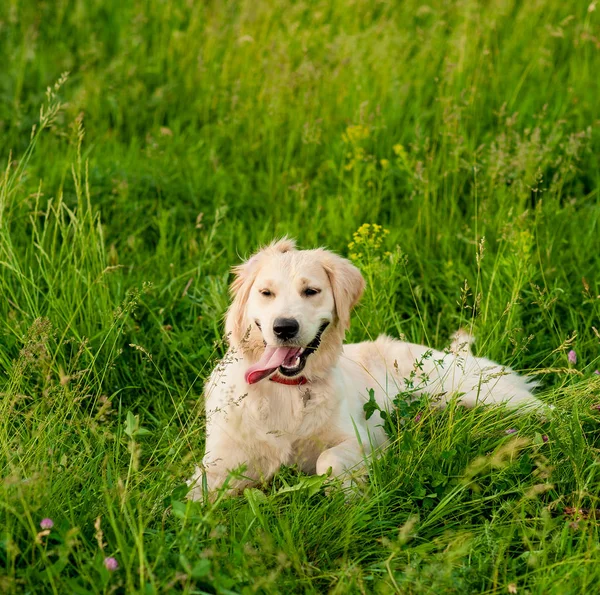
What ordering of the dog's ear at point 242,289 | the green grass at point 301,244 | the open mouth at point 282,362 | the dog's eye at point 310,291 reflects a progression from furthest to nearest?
the dog's ear at point 242,289 → the dog's eye at point 310,291 → the open mouth at point 282,362 → the green grass at point 301,244

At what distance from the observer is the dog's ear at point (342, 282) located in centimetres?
362

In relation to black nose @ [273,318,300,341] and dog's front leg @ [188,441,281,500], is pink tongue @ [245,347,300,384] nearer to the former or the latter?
black nose @ [273,318,300,341]

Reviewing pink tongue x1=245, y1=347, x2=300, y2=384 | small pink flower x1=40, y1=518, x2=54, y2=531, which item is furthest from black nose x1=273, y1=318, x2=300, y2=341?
small pink flower x1=40, y1=518, x2=54, y2=531

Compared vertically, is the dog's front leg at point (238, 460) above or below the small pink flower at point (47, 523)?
below

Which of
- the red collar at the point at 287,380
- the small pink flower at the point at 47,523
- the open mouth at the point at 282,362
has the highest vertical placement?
the small pink flower at the point at 47,523

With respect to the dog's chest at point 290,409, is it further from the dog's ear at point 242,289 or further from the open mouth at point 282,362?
the dog's ear at point 242,289

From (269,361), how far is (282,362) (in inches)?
2.1

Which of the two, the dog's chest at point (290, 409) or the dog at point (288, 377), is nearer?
the dog at point (288, 377)

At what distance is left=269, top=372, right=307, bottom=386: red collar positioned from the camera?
3531mm

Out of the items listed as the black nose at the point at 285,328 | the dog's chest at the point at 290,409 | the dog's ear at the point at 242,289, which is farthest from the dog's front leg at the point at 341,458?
the dog's ear at the point at 242,289

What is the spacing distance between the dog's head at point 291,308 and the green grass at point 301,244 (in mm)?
381

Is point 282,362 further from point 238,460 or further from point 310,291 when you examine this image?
point 238,460

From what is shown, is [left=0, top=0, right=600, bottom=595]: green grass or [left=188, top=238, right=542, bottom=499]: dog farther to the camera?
[left=188, top=238, right=542, bottom=499]: dog

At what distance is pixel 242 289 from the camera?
11.9 feet
